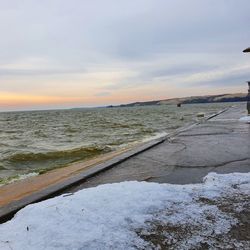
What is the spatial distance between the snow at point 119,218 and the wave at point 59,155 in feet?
23.4

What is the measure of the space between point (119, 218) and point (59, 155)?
8.84 meters

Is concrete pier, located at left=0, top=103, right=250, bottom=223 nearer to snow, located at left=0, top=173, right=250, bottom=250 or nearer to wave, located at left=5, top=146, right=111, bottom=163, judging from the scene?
snow, located at left=0, top=173, right=250, bottom=250

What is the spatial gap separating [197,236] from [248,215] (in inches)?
27.6

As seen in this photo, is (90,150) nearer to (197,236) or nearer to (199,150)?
(199,150)

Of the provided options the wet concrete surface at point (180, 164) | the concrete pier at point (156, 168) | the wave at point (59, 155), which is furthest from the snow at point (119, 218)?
the wave at point (59, 155)

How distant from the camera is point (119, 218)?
2936 mm

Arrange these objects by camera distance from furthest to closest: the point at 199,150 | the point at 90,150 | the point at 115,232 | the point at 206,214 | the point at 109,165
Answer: the point at 90,150, the point at 199,150, the point at 109,165, the point at 206,214, the point at 115,232

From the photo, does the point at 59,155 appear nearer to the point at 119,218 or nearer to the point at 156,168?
the point at 156,168

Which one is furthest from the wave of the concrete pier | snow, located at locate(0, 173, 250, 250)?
snow, located at locate(0, 173, 250, 250)

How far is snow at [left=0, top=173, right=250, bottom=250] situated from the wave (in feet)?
23.4

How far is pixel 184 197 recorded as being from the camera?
359 centimetres

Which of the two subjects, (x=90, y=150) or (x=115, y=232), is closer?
(x=115, y=232)

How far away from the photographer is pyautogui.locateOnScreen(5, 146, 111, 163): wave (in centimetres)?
1089

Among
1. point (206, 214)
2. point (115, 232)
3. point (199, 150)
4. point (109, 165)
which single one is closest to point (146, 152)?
point (199, 150)
